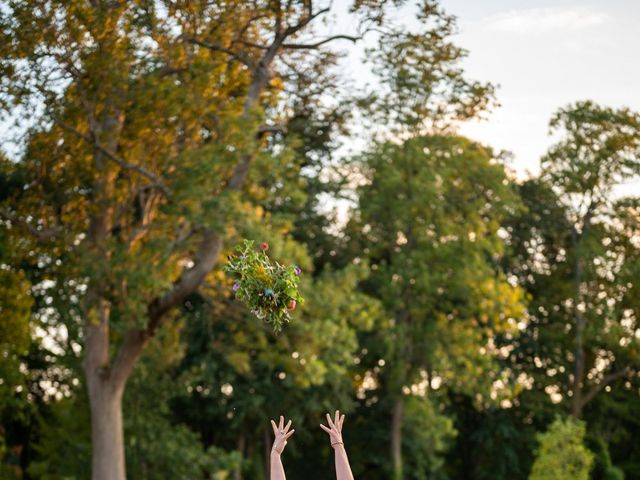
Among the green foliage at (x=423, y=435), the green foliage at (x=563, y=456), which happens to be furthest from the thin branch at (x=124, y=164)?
the green foliage at (x=563, y=456)

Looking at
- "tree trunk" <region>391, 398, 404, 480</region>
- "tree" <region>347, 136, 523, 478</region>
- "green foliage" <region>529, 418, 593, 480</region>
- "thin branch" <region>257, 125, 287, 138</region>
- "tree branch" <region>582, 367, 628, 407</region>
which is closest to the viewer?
"thin branch" <region>257, 125, 287, 138</region>

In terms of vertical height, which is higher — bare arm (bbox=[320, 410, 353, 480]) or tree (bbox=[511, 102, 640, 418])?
tree (bbox=[511, 102, 640, 418])

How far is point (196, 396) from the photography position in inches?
1276

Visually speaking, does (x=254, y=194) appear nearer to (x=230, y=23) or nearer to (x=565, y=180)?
(x=230, y=23)

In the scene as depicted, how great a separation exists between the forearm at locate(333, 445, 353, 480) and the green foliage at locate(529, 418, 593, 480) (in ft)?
77.5

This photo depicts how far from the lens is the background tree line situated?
21000mm

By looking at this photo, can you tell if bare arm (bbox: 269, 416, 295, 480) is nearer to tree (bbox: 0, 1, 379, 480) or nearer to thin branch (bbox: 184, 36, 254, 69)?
tree (bbox: 0, 1, 379, 480)

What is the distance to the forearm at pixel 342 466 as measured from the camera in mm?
6934

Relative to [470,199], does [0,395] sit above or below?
below

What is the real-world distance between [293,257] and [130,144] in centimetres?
400

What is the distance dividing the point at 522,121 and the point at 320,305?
42.5ft

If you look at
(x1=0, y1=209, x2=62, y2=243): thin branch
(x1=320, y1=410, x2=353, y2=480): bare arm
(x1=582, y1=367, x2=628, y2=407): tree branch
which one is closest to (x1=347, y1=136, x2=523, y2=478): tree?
(x1=582, y1=367, x2=628, y2=407): tree branch

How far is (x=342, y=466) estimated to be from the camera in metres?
7.08

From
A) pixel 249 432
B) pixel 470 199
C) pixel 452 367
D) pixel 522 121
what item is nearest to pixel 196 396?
pixel 249 432
